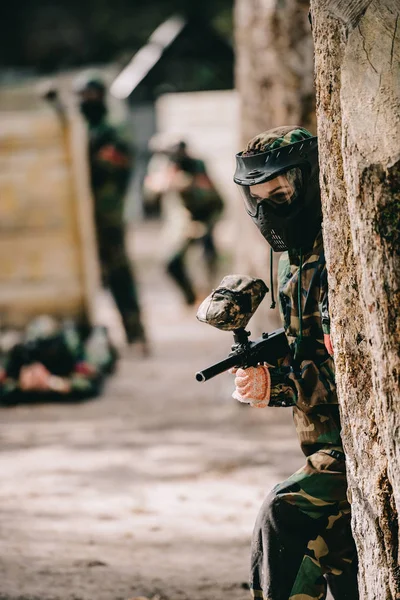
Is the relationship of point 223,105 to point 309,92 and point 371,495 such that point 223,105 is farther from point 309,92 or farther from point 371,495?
point 371,495

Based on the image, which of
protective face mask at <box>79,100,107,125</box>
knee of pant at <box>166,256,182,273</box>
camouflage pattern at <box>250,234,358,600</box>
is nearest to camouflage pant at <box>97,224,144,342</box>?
protective face mask at <box>79,100,107,125</box>

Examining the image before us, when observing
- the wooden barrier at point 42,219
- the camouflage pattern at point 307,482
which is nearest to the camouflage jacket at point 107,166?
the wooden barrier at point 42,219

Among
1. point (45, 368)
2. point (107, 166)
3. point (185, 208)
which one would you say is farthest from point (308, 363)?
point (185, 208)

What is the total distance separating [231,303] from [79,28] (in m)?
16.4

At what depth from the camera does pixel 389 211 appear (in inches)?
106

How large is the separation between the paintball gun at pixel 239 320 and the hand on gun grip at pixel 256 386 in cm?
3

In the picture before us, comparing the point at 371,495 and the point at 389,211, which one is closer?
the point at 389,211

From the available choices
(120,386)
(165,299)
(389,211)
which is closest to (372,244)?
(389,211)

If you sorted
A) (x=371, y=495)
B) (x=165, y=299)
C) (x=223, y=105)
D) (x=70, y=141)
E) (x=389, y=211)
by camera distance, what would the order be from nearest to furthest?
(x=389, y=211)
(x=371, y=495)
(x=70, y=141)
(x=165, y=299)
(x=223, y=105)

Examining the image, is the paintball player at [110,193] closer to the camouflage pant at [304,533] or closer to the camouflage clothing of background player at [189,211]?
the camouflage clothing of background player at [189,211]

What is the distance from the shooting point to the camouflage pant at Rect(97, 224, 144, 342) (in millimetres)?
9172

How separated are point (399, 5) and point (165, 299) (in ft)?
32.8

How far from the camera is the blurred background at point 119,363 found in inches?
187

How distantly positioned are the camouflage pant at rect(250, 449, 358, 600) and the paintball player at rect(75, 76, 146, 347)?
594 centimetres
